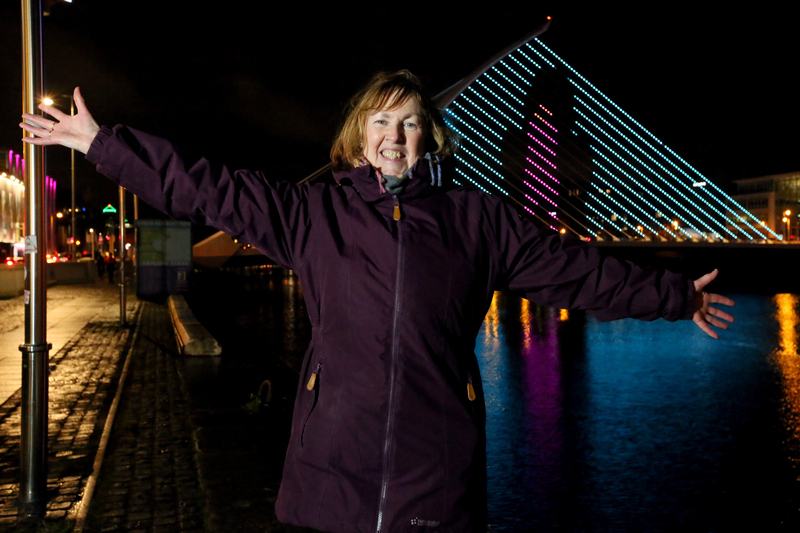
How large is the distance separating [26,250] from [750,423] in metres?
6.07

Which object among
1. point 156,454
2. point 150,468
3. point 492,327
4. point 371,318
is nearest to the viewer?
point 371,318

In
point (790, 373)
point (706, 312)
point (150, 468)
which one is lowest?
point (790, 373)

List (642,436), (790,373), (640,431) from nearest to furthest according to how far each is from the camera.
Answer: (642,436) → (640,431) → (790,373)

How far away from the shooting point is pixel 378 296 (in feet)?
7.39

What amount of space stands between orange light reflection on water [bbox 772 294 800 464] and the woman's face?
16.9 feet

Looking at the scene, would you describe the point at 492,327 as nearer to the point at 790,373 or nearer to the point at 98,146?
the point at 790,373

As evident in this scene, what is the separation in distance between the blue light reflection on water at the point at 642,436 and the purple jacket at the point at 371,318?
2.92 meters

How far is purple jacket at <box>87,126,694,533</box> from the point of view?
2.24 meters

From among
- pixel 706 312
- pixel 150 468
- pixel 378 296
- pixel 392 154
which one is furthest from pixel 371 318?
pixel 150 468

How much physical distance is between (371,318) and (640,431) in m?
5.83

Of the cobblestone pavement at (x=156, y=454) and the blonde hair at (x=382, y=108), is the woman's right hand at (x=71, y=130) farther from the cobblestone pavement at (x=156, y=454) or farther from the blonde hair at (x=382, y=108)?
the cobblestone pavement at (x=156, y=454)

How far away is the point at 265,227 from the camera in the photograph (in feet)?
7.72

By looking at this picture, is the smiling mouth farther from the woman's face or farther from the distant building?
the distant building

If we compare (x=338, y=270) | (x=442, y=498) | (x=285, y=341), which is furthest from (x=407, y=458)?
(x=285, y=341)
